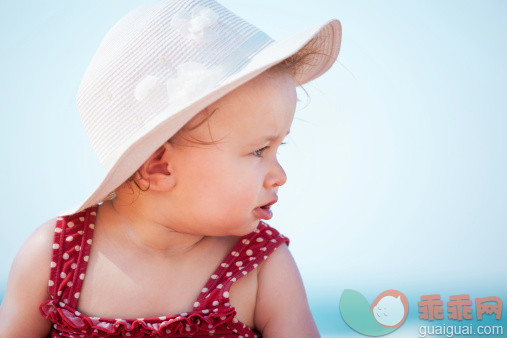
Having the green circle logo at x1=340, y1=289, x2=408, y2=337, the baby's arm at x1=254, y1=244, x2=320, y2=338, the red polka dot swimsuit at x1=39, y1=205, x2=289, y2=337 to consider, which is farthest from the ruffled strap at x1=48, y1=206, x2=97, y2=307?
the green circle logo at x1=340, y1=289, x2=408, y2=337

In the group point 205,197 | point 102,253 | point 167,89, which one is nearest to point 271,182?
point 205,197

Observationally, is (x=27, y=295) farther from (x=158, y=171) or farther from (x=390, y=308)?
(x=390, y=308)

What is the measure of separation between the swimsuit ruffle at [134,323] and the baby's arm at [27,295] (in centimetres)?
3

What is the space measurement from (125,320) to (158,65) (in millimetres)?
401

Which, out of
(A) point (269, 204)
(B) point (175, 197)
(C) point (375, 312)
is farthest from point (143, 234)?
(C) point (375, 312)

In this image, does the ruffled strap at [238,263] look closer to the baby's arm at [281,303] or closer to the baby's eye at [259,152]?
the baby's arm at [281,303]

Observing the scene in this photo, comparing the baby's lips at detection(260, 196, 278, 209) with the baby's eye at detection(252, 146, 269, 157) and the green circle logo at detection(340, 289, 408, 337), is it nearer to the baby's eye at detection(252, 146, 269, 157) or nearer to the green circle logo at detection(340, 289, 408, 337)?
the baby's eye at detection(252, 146, 269, 157)

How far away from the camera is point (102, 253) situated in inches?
36.2

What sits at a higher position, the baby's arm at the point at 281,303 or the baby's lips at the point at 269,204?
the baby's lips at the point at 269,204

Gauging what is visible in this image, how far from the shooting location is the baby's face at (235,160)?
82cm

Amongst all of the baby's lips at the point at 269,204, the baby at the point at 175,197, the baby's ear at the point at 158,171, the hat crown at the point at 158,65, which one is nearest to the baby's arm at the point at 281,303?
the baby at the point at 175,197

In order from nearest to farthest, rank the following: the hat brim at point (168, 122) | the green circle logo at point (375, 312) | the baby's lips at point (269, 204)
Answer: the hat brim at point (168, 122) < the baby's lips at point (269, 204) < the green circle logo at point (375, 312)

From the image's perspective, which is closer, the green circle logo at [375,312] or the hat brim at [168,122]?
the hat brim at [168,122]

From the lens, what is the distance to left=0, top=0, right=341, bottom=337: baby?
816mm
